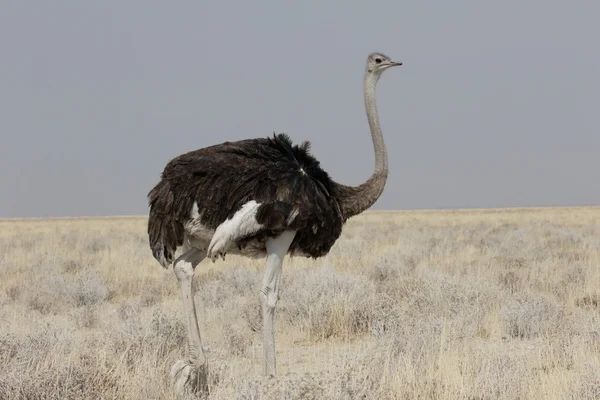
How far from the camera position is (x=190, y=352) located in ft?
16.7

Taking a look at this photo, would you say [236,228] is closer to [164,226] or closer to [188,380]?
[164,226]

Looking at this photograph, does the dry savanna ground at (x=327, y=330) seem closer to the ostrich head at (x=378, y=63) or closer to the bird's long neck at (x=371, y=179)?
the bird's long neck at (x=371, y=179)

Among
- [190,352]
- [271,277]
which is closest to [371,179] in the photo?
[271,277]

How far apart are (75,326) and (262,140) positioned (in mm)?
3500

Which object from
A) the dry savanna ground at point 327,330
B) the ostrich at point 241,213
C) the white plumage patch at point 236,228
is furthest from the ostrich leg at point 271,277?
the dry savanna ground at point 327,330

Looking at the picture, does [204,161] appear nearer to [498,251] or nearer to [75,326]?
[75,326]

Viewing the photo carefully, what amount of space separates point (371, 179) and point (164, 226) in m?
1.62

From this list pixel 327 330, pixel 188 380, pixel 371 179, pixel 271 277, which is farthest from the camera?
pixel 327 330

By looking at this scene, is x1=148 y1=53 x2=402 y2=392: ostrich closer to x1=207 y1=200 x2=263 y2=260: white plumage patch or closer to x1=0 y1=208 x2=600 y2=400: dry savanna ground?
x1=207 y1=200 x2=263 y2=260: white plumage patch

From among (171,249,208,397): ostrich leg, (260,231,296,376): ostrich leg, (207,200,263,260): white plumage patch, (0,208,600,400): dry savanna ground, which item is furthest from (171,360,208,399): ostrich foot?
(207,200,263,260): white plumage patch

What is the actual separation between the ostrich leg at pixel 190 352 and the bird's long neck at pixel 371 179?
3.58 ft

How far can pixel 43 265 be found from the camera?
13359mm

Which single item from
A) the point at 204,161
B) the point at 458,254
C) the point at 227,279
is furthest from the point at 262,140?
the point at 458,254

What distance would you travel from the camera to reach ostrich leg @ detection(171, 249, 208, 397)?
4746 millimetres
